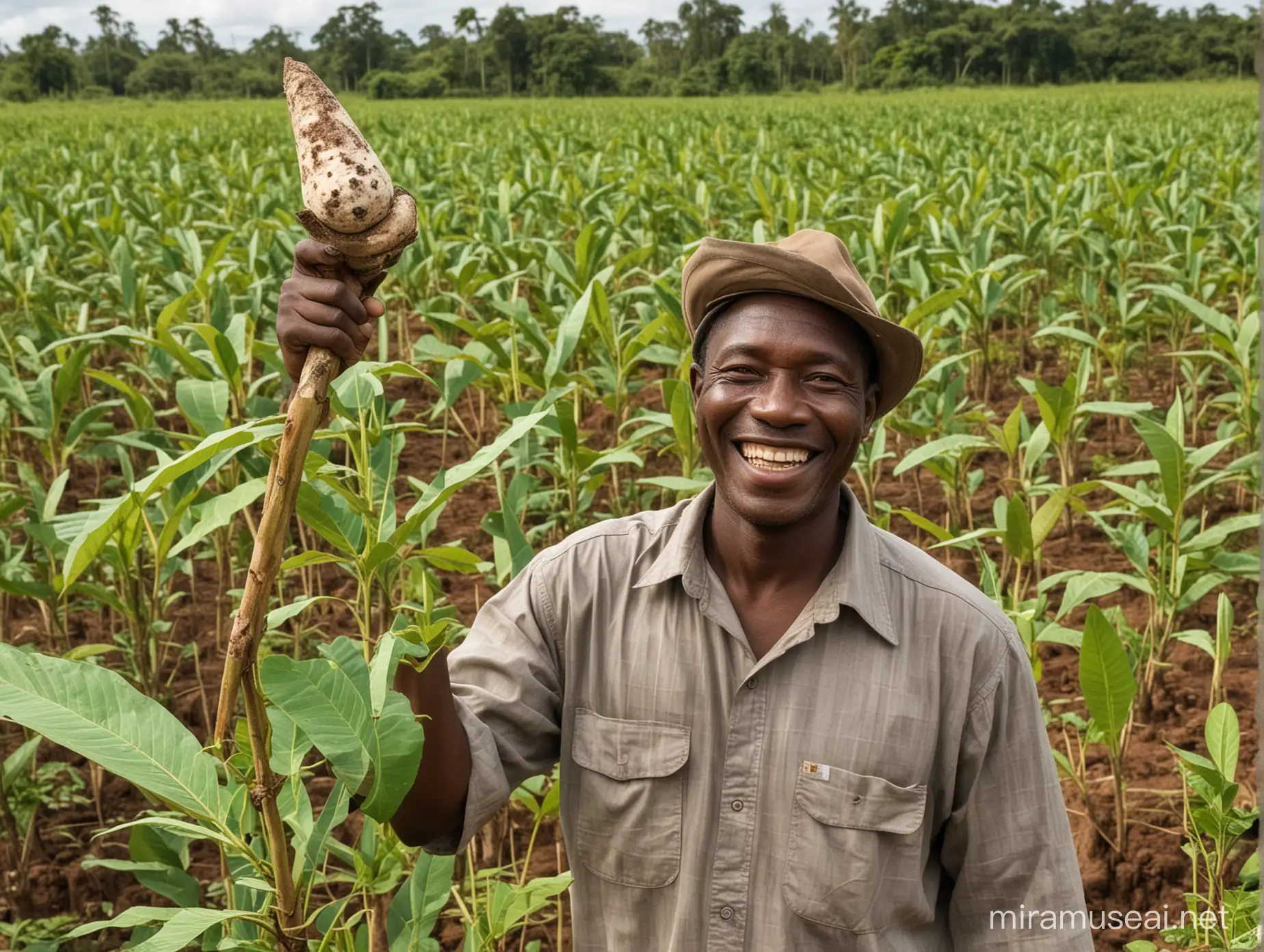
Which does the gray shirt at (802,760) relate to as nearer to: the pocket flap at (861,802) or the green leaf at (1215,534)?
the pocket flap at (861,802)

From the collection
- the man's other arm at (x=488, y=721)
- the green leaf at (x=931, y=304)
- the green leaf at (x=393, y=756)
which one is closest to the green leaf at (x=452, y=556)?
the man's other arm at (x=488, y=721)

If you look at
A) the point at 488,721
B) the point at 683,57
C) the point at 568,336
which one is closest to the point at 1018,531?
the point at 568,336

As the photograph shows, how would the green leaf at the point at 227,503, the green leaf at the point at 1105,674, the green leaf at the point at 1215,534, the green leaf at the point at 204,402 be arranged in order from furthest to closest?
1. the green leaf at the point at 1215,534
2. the green leaf at the point at 204,402
3. the green leaf at the point at 1105,674
4. the green leaf at the point at 227,503

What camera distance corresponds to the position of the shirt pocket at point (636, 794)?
4.60 feet

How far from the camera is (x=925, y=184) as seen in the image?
8.47 meters

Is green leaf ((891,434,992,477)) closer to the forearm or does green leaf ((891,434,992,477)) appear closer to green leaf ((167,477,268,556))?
green leaf ((167,477,268,556))

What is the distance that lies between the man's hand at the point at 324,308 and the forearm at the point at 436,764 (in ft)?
1.11

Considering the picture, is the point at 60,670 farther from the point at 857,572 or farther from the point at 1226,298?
the point at 1226,298

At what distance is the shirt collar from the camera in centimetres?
137

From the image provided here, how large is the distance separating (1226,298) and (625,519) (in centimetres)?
623

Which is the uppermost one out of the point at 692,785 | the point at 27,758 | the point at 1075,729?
the point at 692,785

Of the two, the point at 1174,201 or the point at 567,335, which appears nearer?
the point at 567,335

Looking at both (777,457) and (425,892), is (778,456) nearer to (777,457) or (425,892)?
(777,457)

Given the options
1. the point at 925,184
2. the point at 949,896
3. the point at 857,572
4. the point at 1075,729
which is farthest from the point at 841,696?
the point at 925,184
